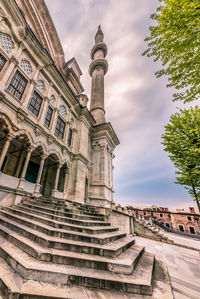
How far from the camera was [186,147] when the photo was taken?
8336 millimetres

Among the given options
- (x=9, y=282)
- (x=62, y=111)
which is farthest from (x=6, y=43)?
(x=9, y=282)

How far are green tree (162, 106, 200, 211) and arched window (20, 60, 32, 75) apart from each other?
1195 centimetres

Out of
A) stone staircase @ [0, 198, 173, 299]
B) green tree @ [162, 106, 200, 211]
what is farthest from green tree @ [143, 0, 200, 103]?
stone staircase @ [0, 198, 173, 299]

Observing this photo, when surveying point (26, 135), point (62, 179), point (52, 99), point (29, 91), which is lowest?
point (62, 179)

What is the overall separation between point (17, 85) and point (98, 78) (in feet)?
63.6

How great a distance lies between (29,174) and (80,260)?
11.3 metres

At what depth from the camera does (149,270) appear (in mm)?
3078

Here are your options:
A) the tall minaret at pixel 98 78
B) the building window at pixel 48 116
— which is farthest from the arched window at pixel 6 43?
the tall minaret at pixel 98 78

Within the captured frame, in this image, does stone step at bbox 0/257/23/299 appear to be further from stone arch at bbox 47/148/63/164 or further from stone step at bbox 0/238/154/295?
stone arch at bbox 47/148/63/164

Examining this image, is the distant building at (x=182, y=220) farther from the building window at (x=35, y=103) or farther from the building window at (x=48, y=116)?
the building window at (x=35, y=103)

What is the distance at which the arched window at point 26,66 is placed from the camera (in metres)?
9.29

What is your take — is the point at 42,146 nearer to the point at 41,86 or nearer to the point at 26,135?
the point at 26,135

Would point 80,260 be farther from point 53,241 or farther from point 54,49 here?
point 54,49

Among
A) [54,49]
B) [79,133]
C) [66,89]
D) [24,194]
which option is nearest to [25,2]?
[54,49]
